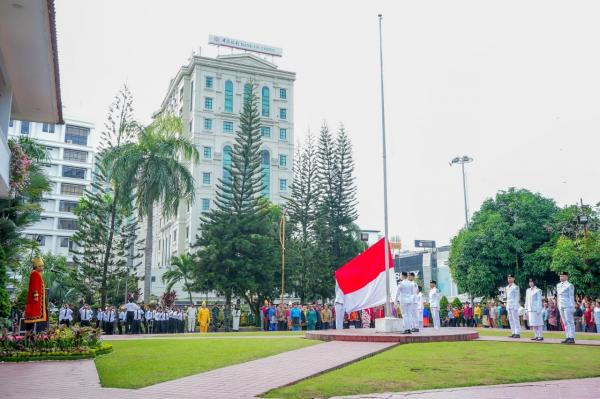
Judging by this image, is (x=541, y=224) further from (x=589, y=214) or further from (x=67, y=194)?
(x=67, y=194)

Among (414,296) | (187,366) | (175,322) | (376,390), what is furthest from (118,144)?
(376,390)

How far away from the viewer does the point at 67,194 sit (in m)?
70.1

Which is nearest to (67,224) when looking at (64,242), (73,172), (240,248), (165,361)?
(64,242)

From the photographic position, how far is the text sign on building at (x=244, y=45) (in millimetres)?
61188

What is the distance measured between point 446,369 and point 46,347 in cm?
796

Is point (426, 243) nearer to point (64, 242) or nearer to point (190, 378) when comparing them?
point (64, 242)

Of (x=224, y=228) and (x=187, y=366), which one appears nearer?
(x=187, y=366)

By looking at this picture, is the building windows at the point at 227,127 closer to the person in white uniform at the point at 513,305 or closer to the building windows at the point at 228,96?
the building windows at the point at 228,96

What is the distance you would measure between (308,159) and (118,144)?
1394 centimetres

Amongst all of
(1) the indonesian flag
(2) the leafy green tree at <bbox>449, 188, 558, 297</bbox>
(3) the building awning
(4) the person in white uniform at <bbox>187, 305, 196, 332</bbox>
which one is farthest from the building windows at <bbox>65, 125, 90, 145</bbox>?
(1) the indonesian flag

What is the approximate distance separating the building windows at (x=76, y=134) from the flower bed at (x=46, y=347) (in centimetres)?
6580

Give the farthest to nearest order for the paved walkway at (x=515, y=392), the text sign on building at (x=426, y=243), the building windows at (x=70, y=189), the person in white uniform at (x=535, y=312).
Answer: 1. the building windows at (x=70, y=189)
2. the text sign on building at (x=426, y=243)
3. the person in white uniform at (x=535, y=312)
4. the paved walkway at (x=515, y=392)

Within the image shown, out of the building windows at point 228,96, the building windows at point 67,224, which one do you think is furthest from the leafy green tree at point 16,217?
the building windows at point 67,224

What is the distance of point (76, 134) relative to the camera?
72.9 m
